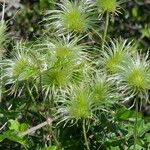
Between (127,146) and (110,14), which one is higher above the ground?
(110,14)

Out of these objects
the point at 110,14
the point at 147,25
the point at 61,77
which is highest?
the point at 110,14

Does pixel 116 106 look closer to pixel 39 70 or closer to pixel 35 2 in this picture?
pixel 39 70

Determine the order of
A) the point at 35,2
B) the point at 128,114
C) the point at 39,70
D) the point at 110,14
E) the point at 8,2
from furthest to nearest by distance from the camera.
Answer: the point at 35,2
the point at 8,2
the point at 110,14
the point at 128,114
the point at 39,70


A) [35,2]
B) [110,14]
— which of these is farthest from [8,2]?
[110,14]

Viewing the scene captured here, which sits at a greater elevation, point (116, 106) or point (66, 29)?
point (66, 29)

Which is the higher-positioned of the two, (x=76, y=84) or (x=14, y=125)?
(x=76, y=84)

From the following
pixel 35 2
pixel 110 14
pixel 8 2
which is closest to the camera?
pixel 110 14

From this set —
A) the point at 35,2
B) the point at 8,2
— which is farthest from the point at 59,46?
the point at 35,2

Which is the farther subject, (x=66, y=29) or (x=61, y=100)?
(x=66, y=29)

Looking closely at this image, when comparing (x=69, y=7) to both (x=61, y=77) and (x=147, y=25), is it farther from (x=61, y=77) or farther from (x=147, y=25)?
(x=147, y=25)
